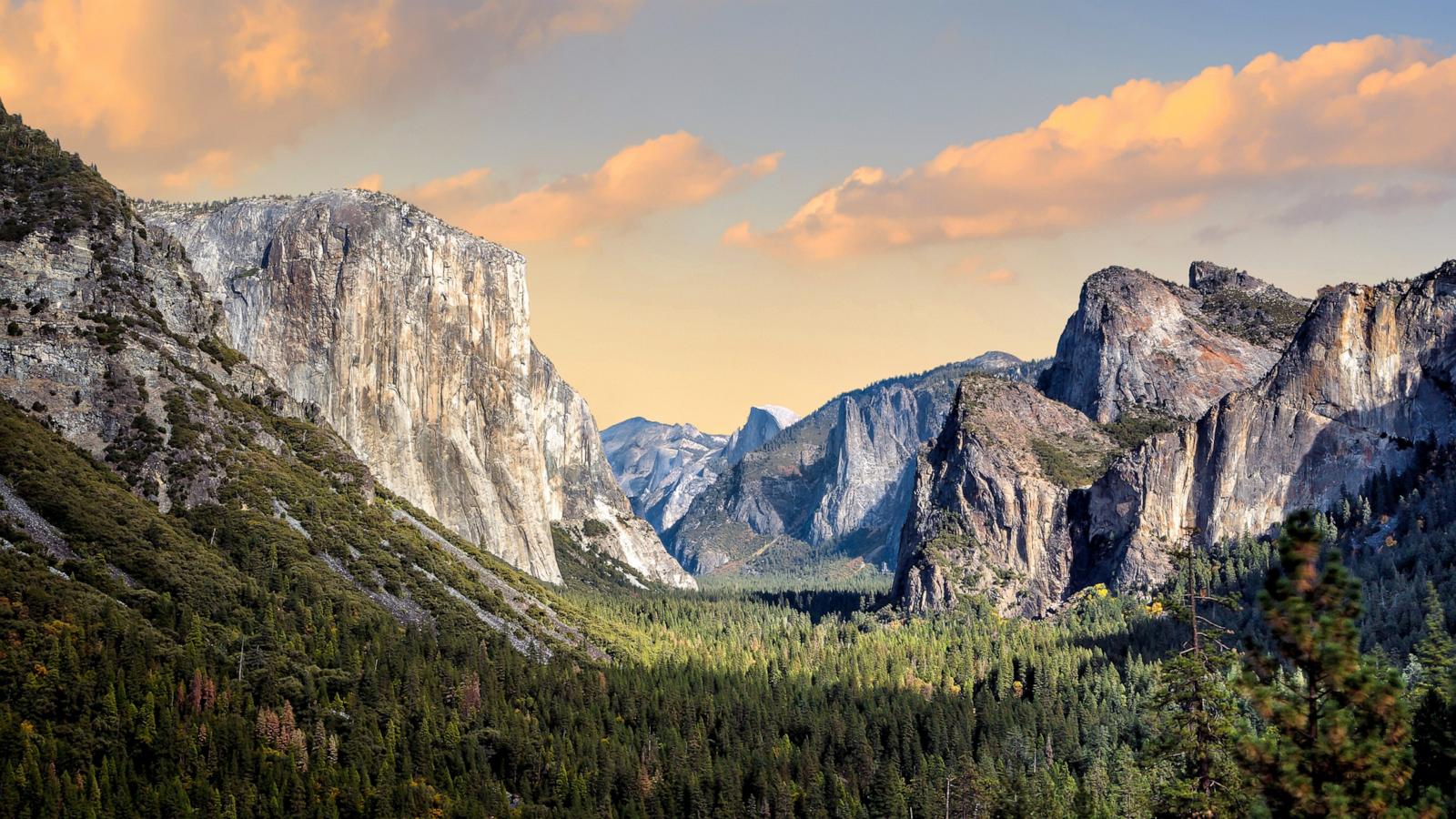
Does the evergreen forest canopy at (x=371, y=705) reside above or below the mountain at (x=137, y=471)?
below

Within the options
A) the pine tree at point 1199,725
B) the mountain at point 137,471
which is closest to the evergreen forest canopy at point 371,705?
the pine tree at point 1199,725

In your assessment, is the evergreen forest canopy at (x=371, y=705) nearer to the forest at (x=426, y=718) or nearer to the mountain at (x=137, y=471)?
the forest at (x=426, y=718)

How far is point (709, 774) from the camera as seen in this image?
147250 mm

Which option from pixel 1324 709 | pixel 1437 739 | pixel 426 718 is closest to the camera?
pixel 1324 709

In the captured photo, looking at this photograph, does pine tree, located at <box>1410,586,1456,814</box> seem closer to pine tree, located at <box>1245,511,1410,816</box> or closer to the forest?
the forest

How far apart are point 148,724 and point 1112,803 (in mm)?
79202

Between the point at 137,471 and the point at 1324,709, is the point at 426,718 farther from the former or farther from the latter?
the point at 1324,709

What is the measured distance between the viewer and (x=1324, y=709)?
40.8 metres

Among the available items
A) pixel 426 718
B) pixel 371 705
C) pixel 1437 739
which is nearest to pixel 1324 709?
pixel 1437 739

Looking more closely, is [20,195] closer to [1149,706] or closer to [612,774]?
[612,774]

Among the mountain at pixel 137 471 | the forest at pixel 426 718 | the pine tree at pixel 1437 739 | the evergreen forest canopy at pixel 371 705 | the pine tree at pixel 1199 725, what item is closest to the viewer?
the pine tree at pixel 1437 739

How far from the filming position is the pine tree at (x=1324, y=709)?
132ft

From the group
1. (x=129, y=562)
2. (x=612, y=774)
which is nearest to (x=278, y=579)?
(x=129, y=562)

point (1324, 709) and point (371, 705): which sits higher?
point (1324, 709)
